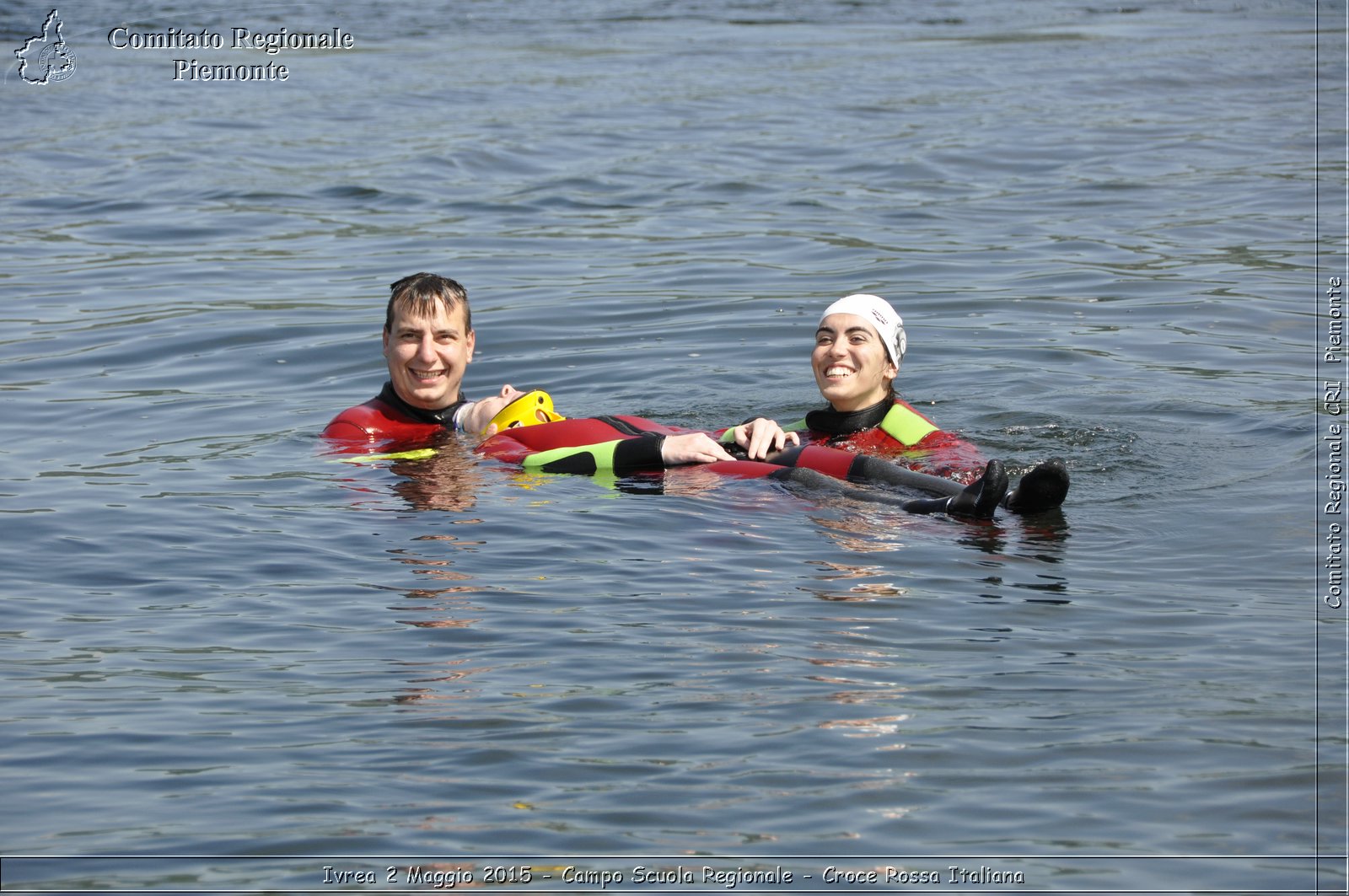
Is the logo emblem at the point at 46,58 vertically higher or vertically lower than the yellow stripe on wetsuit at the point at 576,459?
higher

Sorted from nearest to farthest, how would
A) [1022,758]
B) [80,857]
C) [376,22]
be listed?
[80,857] < [1022,758] < [376,22]

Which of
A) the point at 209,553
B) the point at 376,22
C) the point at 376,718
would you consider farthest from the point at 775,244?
the point at 376,22

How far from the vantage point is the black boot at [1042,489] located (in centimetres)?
657

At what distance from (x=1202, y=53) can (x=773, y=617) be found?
19.4 m

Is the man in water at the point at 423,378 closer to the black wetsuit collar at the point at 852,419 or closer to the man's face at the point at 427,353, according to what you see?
the man's face at the point at 427,353

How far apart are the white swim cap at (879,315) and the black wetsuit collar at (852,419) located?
257 millimetres

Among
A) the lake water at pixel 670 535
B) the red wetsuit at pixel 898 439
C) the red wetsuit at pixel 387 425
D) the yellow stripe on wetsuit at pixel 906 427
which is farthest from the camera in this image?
the red wetsuit at pixel 387 425

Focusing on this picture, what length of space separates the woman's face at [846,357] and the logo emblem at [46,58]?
1666cm

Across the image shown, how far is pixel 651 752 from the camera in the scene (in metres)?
4.77

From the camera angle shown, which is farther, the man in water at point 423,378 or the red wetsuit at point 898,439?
the man in water at point 423,378

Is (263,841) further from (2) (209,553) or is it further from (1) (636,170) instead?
(1) (636,170)

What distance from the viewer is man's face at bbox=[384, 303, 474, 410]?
323 inches

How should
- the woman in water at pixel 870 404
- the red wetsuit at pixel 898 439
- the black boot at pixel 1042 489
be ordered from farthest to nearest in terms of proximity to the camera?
the woman in water at pixel 870 404
the red wetsuit at pixel 898 439
the black boot at pixel 1042 489

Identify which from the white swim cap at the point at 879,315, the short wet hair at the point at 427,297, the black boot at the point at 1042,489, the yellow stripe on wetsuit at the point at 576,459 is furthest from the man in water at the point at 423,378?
the black boot at the point at 1042,489
